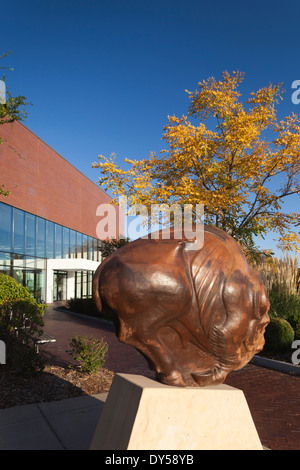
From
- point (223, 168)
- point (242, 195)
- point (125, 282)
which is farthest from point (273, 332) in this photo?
point (125, 282)

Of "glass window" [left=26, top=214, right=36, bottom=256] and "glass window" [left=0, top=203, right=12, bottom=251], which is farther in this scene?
"glass window" [left=26, top=214, right=36, bottom=256]

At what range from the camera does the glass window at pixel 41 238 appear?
23906mm

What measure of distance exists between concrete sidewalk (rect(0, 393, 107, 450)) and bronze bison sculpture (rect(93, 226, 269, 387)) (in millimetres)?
1687

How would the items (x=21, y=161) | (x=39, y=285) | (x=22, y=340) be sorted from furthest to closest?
(x=39, y=285) → (x=21, y=161) → (x=22, y=340)

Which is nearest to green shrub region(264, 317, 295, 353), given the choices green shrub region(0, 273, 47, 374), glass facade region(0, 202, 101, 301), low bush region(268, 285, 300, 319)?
low bush region(268, 285, 300, 319)

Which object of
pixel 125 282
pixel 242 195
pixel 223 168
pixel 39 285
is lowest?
pixel 39 285

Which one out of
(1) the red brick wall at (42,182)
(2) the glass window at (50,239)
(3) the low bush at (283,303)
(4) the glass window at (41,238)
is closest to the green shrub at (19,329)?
(3) the low bush at (283,303)

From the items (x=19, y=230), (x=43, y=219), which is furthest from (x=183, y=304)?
(x=43, y=219)

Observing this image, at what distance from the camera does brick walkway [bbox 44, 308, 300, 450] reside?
468 cm

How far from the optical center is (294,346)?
8992 mm

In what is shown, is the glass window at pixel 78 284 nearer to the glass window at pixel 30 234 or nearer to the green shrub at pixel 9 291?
the glass window at pixel 30 234

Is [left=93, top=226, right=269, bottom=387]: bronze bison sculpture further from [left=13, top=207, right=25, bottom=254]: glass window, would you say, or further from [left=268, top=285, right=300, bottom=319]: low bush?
[left=13, top=207, right=25, bottom=254]: glass window

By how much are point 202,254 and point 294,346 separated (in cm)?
696

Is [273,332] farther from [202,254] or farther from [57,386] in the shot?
[202,254]
